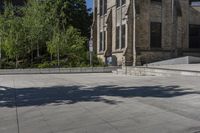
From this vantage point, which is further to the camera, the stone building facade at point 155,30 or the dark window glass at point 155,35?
the dark window glass at point 155,35

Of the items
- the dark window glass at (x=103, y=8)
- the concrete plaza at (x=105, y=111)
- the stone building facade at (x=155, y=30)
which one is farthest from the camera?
the dark window glass at (x=103, y=8)

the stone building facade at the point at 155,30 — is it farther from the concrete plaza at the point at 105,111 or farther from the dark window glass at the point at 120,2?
the concrete plaza at the point at 105,111

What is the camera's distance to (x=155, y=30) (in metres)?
35.9

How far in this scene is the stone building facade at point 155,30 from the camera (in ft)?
115

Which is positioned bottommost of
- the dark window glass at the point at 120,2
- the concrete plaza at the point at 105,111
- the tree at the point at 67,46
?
the concrete plaza at the point at 105,111

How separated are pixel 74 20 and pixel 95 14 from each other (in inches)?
170

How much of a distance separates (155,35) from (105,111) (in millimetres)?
26374

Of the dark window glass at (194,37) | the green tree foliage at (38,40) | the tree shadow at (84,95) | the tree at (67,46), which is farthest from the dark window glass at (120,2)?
the tree shadow at (84,95)

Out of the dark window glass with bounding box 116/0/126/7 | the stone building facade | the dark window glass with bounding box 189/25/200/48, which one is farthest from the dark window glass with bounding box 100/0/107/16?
the dark window glass with bounding box 189/25/200/48

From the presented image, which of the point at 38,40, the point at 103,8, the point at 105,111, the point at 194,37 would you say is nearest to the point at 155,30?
the point at 194,37

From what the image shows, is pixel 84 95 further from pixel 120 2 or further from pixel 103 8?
pixel 103 8

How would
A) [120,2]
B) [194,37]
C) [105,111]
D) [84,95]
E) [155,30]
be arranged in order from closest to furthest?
[105,111], [84,95], [155,30], [194,37], [120,2]

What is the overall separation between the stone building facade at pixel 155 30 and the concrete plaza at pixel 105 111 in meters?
20.2

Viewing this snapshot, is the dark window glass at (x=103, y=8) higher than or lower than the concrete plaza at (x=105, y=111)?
higher
